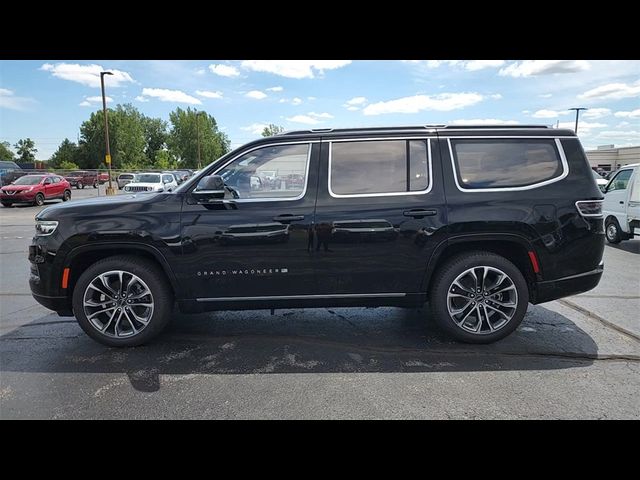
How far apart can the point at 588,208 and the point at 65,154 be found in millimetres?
92426

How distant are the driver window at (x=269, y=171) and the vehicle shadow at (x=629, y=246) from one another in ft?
29.4

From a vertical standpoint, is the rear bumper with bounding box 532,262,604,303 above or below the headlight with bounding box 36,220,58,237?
below

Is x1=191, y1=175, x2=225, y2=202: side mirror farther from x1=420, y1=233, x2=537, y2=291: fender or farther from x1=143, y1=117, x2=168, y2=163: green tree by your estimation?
x1=143, y1=117, x2=168, y2=163: green tree

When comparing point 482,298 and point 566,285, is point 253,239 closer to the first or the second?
point 482,298

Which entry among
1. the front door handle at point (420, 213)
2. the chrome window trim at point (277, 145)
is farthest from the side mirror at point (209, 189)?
the front door handle at point (420, 213)

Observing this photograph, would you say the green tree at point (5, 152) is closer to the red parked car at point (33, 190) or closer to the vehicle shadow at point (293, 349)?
the red parked car at point (33, 190)

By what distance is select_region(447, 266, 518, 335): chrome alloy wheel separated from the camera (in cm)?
395

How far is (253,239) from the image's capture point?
12.4 ft

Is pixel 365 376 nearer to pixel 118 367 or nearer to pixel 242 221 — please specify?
pixel 242 221

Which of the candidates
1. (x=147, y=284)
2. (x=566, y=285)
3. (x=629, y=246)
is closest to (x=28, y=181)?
(x=147, y=284)

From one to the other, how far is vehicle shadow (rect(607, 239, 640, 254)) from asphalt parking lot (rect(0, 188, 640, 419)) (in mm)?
5510

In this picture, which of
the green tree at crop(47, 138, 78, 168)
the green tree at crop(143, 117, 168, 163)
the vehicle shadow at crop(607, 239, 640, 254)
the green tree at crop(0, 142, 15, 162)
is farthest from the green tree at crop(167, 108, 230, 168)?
the vehicle shadow at crop(607, 239, 640, 254)
